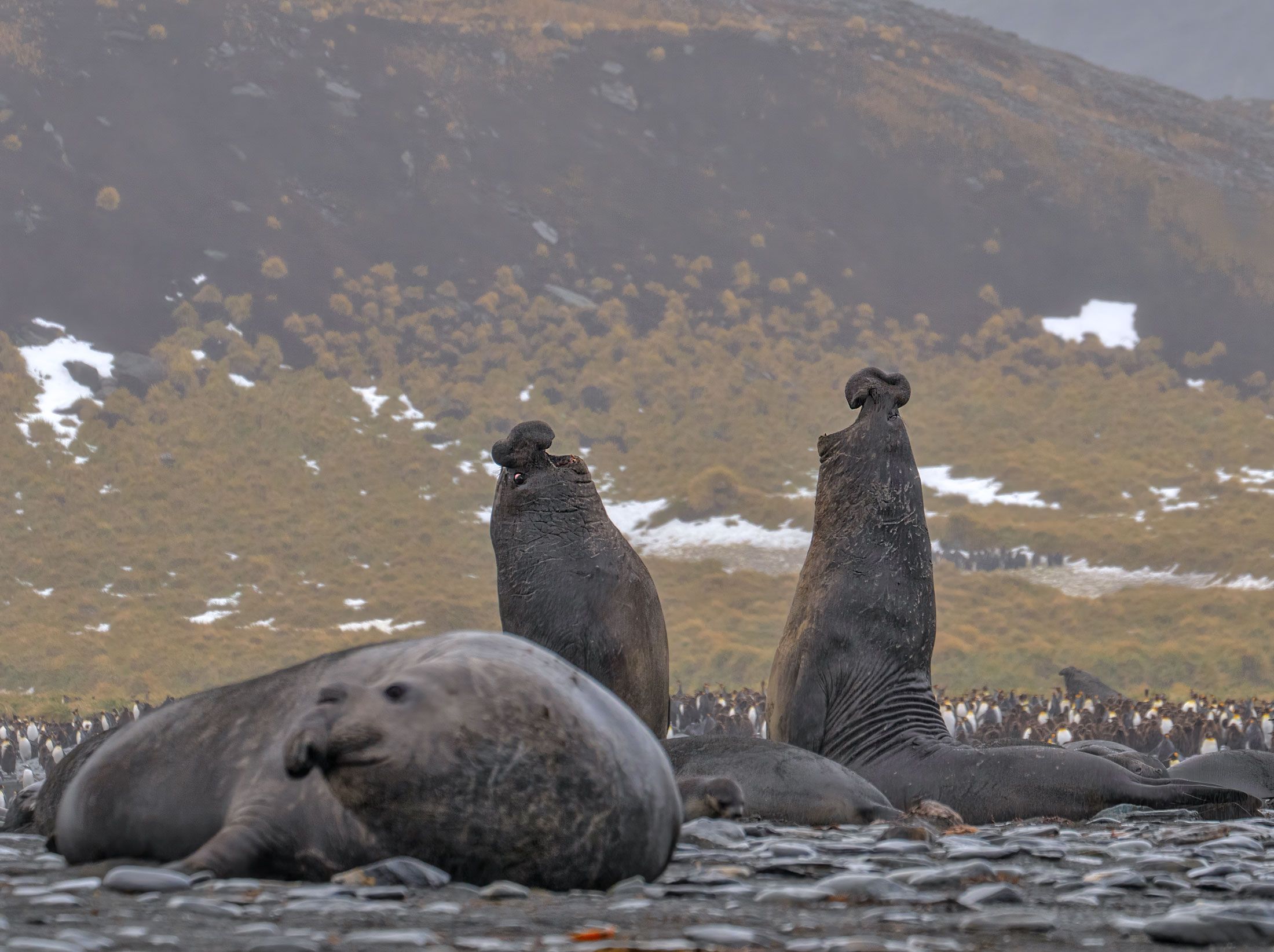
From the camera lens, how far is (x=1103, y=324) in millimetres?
83562

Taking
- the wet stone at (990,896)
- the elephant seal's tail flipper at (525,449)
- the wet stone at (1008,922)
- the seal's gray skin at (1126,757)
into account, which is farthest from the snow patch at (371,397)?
the wet stone at (1008,922)

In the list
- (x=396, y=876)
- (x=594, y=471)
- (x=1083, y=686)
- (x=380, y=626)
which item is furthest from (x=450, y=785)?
(x=594, y=471)

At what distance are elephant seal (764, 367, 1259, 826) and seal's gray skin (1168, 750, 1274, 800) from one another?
4.82ft

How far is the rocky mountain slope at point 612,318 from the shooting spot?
51.7 m

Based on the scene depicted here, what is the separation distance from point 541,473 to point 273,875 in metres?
4.93

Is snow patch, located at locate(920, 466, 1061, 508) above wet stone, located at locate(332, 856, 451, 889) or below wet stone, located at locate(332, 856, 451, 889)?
above

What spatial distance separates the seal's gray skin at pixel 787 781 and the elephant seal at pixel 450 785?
6.31 feet

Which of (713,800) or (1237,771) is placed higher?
(713,800)

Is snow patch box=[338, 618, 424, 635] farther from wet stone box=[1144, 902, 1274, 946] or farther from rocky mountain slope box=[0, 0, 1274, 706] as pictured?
wet stone box=[1144, 902, 1274, 946]

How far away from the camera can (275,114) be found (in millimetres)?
85188

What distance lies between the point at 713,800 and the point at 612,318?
73.0m

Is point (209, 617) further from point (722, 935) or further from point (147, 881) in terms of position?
point (722, 935)

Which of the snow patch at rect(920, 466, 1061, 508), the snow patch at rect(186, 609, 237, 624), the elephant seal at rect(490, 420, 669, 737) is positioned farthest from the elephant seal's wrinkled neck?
the snow patch at rect(920, 466, 1061, 508)

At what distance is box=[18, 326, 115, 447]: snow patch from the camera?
59406 mm
